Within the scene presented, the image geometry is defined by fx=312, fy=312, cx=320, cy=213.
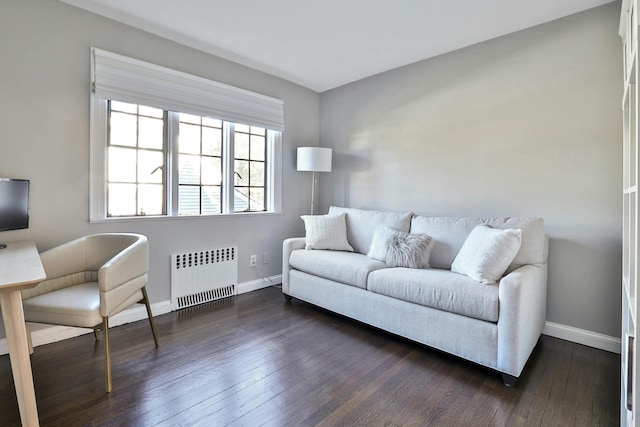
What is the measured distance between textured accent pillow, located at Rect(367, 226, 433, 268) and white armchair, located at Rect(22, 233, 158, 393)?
1.88m

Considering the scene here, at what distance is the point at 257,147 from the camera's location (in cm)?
369

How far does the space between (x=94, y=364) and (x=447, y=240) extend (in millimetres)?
2692

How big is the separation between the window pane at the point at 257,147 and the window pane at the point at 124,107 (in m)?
1.22

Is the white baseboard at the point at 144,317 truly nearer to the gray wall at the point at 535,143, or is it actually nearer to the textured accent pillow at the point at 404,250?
the gray wall at the point at 535,143

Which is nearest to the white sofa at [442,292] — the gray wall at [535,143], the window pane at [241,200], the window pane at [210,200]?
the gray wall at [535,143]

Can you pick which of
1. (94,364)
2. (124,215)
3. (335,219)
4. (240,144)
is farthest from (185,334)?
(240,144)

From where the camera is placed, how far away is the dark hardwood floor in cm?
156

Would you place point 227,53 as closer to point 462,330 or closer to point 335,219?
point 335,219

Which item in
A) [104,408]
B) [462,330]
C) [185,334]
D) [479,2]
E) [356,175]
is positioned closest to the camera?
[104,408]

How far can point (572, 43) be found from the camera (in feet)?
7.79

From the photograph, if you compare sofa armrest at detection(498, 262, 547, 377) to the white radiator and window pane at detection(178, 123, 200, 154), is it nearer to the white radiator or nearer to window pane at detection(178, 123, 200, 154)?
the white radiator

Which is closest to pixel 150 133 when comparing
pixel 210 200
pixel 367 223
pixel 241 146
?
pixel 210 200

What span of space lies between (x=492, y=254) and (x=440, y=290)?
0.42m

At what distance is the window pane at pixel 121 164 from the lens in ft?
8.57
